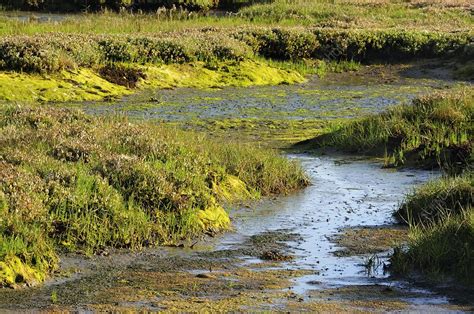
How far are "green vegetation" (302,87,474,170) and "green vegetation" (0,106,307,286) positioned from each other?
299cm

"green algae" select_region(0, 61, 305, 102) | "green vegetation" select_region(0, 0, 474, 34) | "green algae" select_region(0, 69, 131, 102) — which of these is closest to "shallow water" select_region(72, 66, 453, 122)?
"green algae" select_region(0, 61, 305, 102)

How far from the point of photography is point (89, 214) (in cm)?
1091

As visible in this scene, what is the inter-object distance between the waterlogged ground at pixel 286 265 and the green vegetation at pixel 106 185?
26cm

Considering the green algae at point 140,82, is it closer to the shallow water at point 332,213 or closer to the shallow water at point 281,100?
the shallow water at point 281,100

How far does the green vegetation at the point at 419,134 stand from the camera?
56.8ft

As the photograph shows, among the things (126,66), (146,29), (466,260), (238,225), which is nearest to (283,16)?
(146,29)

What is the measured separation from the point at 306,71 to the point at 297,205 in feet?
60.0

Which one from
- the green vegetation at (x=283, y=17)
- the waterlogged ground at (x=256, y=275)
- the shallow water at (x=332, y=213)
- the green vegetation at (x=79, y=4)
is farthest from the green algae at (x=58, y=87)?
the green vegetation at (x=79, y=4)

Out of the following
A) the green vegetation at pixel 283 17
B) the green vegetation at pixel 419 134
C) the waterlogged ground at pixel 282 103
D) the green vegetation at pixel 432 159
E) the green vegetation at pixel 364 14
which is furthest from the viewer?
the green vegetation at pixel 364 14

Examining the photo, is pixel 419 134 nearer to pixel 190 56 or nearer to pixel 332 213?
pixel 332 213

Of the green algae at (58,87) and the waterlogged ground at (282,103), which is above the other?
the green algae at (58,87)

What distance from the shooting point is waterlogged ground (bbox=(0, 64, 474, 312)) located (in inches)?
360

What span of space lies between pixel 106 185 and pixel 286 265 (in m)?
2.25

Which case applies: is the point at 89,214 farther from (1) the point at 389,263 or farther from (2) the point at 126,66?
(2) the point at 126,66
